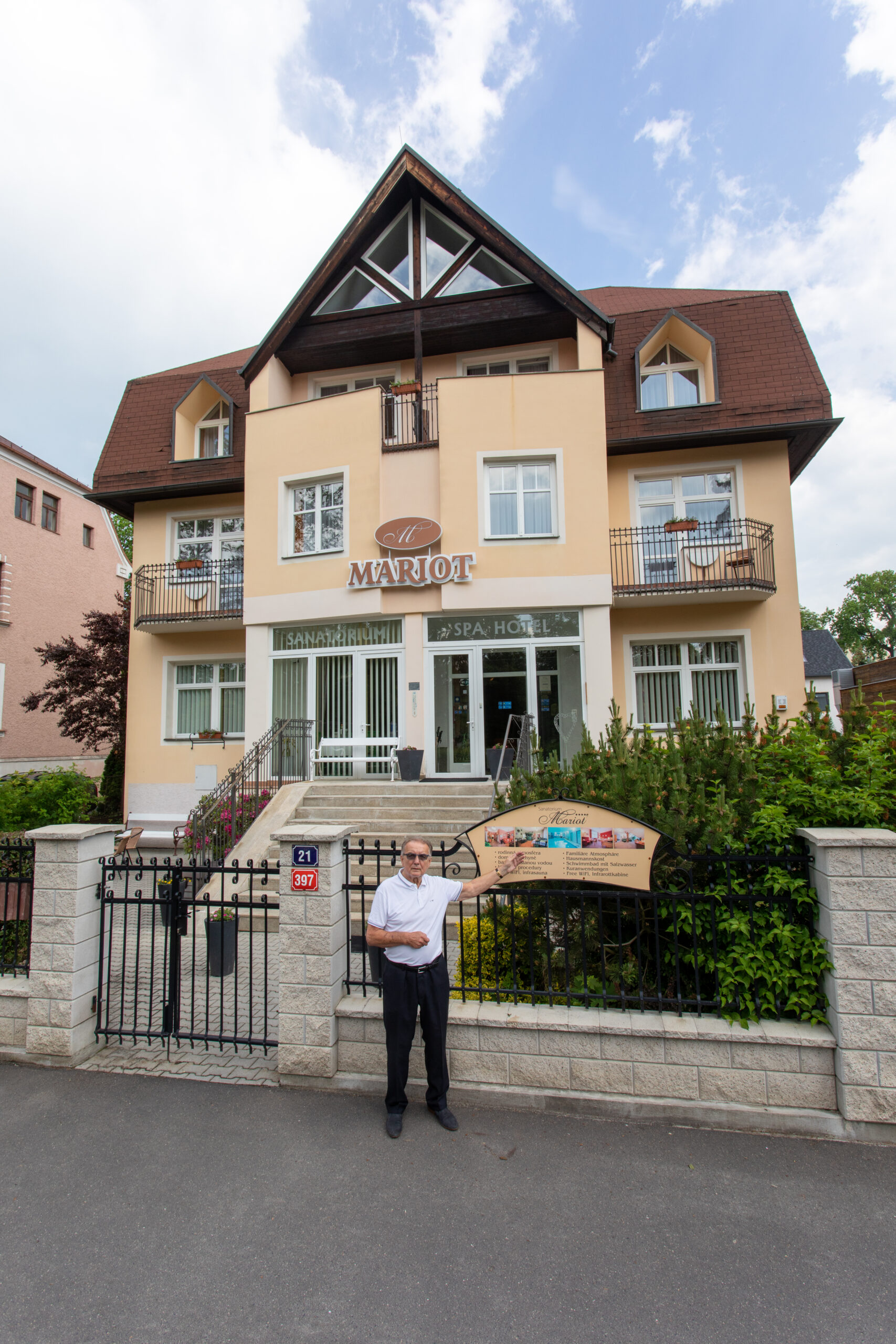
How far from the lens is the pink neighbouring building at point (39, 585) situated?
22578 mm

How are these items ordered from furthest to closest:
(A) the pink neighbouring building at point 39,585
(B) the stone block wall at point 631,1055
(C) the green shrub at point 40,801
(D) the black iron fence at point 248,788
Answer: (A) the pink neighbouring building at point 39,585 → (C) the green shrub at point 40,801 → (D) the black iron fence at point 248,788 → (B) the stone block wall at point 631,1055

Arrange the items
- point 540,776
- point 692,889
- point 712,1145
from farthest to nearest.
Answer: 1. point 540,776
2. point 692,889
3. point 712,1145

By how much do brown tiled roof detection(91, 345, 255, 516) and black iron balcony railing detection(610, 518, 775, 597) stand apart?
28.7 feet

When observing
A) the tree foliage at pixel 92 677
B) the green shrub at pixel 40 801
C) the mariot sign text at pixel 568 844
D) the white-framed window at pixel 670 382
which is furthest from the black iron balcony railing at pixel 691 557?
the tree foliage at pixel 92 677

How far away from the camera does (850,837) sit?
3865mm

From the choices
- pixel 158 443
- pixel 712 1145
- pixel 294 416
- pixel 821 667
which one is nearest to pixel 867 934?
pixel 712 1145

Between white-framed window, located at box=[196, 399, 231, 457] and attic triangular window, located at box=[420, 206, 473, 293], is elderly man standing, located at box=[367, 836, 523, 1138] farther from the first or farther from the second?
white-framed window, located at box=[196, 399, 231, 457]

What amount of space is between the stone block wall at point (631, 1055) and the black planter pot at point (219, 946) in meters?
2.44

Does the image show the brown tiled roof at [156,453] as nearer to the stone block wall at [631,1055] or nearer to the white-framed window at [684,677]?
the white-framed window at [684,677]

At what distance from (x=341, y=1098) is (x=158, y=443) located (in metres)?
15.8

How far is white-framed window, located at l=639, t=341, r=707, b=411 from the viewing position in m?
14.1

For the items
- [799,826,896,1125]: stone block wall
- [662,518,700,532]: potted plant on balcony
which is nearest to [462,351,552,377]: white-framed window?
[662,518,700,532]: potted plant on balcony

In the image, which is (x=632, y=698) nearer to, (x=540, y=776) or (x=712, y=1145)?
(x=540, y=776)

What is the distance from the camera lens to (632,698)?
13.8m
